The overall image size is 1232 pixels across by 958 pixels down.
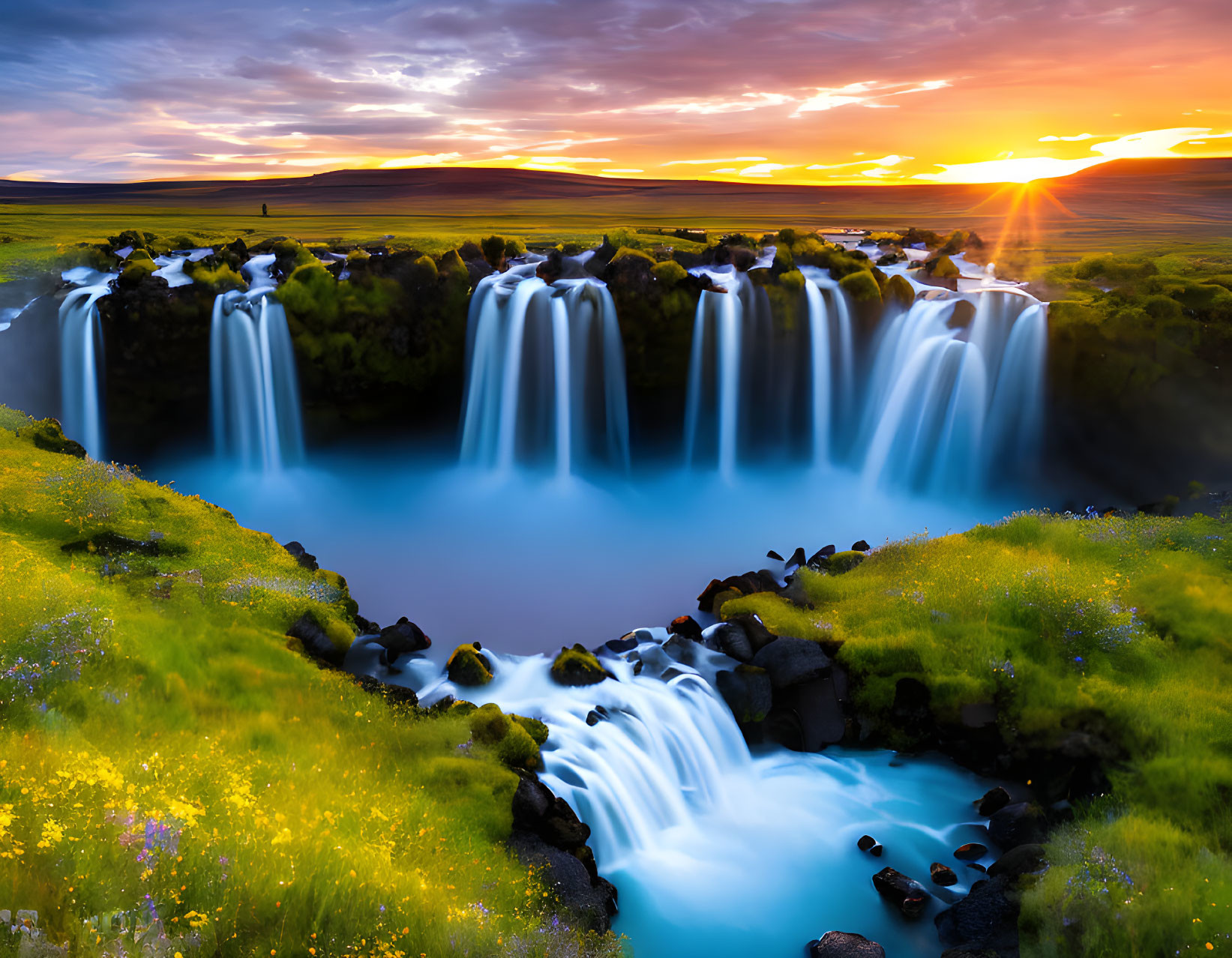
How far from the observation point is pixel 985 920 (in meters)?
9.67

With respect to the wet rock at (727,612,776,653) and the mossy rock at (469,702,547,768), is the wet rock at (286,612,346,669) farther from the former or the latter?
the wet rock at (727,612,776,653)

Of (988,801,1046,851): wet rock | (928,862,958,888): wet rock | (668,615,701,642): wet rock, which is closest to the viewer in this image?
(928,862,958,888): wet rock

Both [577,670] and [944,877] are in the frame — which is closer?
[944,877]

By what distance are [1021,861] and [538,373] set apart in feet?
64.0

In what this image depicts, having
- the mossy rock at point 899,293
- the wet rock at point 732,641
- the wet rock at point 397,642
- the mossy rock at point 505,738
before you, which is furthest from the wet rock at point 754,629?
the mossy rock at point 899,293

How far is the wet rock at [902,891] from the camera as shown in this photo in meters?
10.3

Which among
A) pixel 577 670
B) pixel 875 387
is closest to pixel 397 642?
pixel 577 670

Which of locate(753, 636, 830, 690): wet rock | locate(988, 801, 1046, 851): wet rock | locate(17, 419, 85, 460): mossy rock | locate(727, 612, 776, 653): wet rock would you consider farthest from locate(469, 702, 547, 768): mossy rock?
locate(17, 419, 85, 460): mossy rock

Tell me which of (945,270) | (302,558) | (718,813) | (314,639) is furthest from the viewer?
(945,270)

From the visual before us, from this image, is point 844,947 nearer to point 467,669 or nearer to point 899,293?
point 467,669

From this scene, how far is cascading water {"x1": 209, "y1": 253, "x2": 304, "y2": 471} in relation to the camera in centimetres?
2572

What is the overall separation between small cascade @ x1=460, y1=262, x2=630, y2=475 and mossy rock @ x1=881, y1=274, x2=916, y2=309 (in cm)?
870

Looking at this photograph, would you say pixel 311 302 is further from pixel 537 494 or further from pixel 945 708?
pixel 945 708

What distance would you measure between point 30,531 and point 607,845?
37.1 ft
